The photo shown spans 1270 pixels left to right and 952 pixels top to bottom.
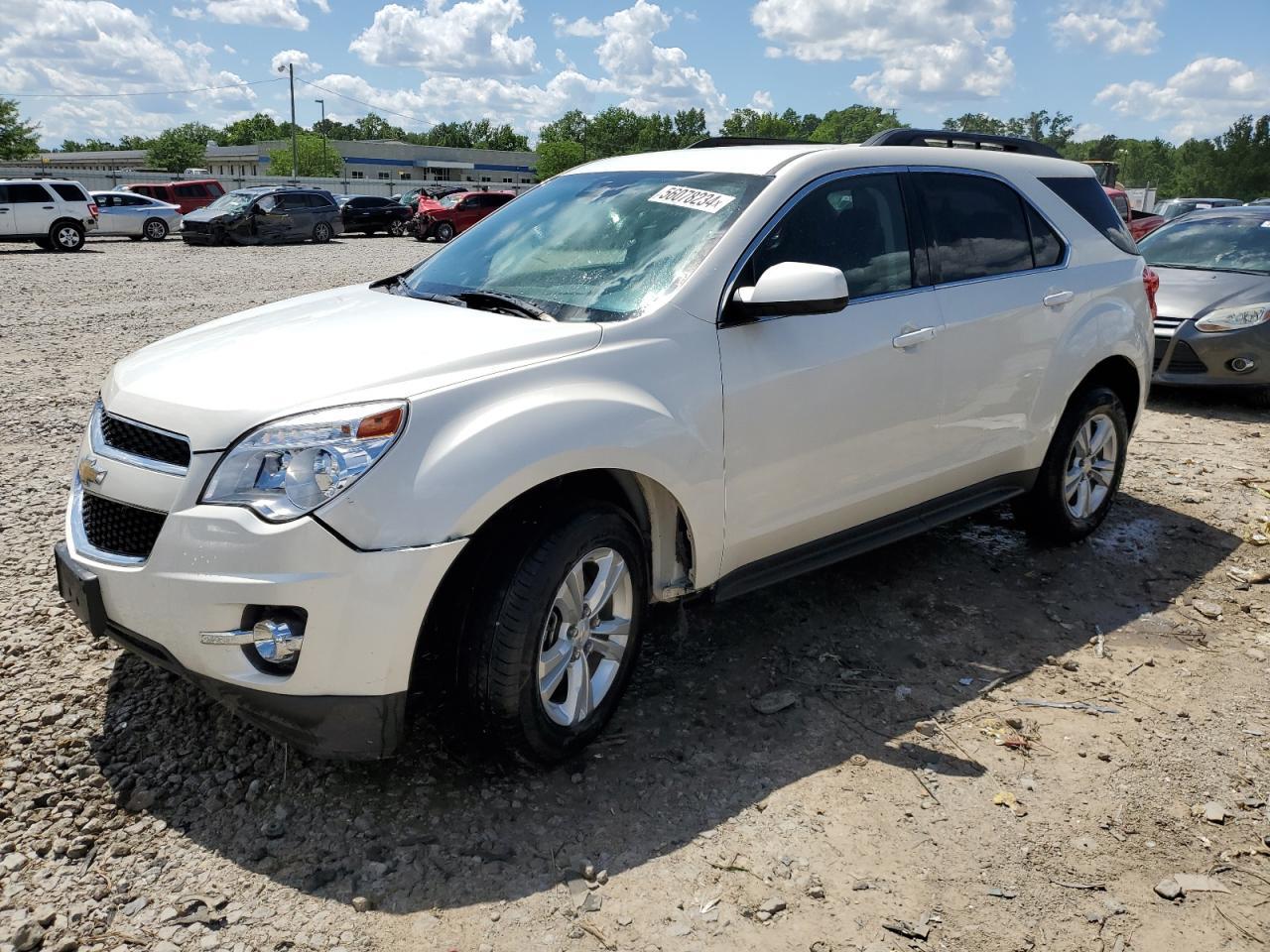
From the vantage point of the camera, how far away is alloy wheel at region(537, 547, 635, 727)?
3123 mm

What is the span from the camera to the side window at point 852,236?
3.73m

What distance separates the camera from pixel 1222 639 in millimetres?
4504

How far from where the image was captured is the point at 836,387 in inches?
148

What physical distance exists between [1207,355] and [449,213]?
2516 cm

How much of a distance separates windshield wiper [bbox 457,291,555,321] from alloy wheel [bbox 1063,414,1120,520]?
2944 millimetres

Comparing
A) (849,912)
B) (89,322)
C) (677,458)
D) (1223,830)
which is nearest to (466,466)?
(677,458)

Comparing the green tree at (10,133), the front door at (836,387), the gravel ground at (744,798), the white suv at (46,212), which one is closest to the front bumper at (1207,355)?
the gravel ground at (744,798)

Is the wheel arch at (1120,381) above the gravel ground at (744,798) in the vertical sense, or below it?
above

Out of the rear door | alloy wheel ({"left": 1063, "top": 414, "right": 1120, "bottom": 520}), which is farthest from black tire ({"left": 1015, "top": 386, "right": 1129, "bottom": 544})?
the rear door

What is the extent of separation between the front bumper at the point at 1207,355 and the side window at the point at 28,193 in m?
23.4

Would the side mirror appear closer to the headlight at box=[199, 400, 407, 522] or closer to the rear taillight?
the headlight at box=[199, 400, 407, 522]

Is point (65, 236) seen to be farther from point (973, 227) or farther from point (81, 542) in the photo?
point (973, 227)

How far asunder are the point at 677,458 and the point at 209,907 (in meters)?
1.77

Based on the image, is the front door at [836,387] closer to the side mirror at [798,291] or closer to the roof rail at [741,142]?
the side mirror at [798,291]
